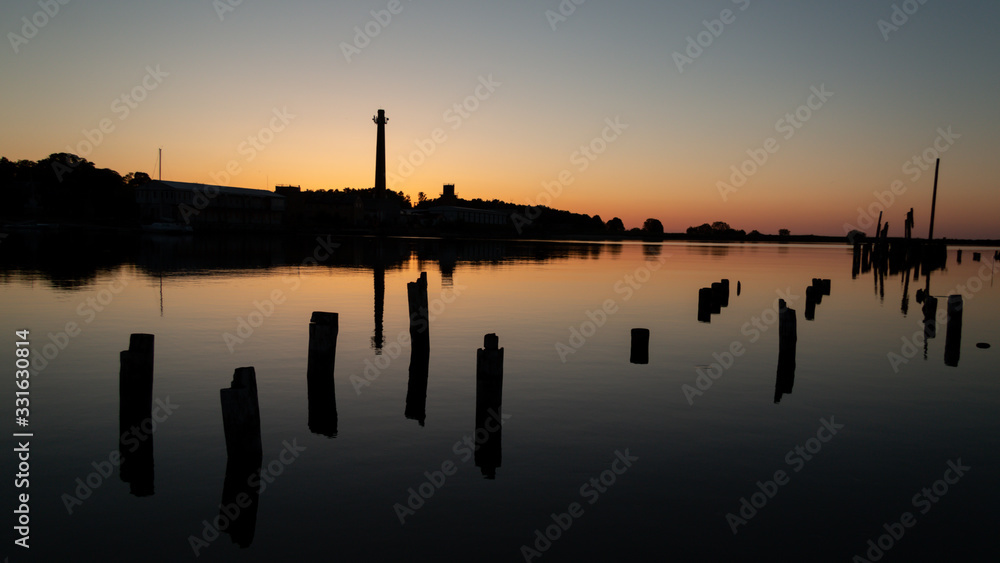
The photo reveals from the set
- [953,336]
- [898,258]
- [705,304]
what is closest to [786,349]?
[953,336]

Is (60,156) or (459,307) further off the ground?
(60,156)

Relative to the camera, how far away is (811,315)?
29.4m

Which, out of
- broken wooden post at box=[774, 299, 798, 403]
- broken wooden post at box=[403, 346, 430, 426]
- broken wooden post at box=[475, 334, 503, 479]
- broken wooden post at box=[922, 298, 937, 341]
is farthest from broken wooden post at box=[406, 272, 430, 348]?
broken wooden post at box=[922, 298, 937, 341]

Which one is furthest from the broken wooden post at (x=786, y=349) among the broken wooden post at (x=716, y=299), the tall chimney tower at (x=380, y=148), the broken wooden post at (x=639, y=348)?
the tall chimney tower at (x=380, y=148)

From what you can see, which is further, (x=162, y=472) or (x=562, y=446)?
(x=562, y=446)

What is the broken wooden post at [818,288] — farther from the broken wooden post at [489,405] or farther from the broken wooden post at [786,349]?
the broken wooden post at [489,405]

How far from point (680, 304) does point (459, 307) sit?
→ 38.7 ft

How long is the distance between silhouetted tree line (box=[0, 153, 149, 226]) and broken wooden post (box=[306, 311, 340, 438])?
437 ft

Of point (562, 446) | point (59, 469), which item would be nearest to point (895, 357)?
point (562, 446)

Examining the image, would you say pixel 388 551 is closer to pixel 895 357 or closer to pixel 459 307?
pixel 895 357

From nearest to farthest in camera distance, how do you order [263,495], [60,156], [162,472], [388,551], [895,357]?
1. [388,551]
2. [263,495]
3. [162,472]
4. [895,357]
5. [60,156]

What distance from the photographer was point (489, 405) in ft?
36.8

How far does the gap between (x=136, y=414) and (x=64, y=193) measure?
480ft

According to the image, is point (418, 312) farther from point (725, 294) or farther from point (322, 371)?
point (725, 294)
